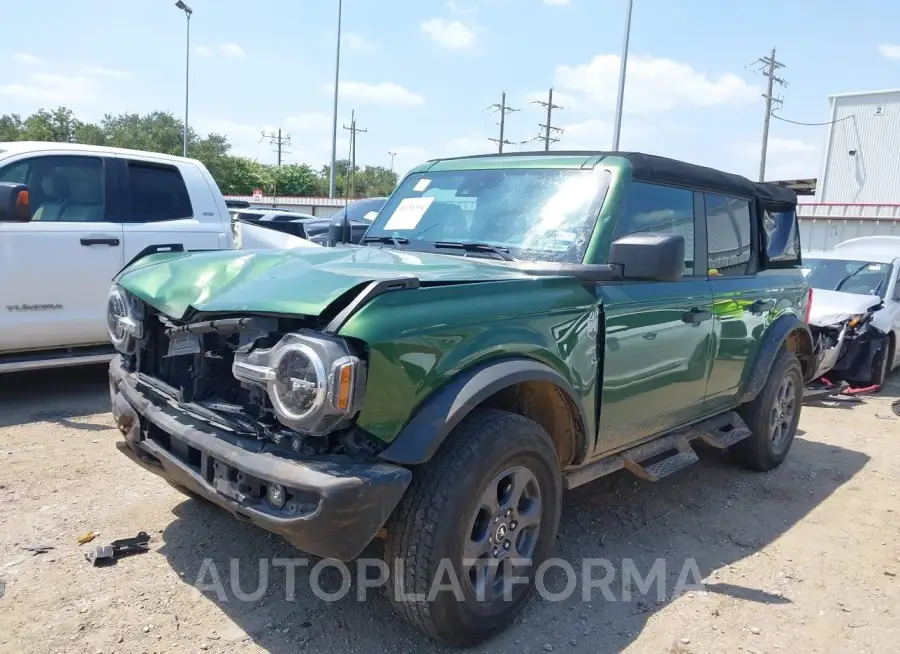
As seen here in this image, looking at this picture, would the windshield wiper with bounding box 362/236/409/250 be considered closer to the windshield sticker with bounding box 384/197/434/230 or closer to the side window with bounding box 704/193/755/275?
the windshield sticker with bounding box 384/197/434/230

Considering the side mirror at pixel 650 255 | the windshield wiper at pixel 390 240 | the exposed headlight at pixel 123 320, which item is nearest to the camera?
the side mirror at pixel 650 255

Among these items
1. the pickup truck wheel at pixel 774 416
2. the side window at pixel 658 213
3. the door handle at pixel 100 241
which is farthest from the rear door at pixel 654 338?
the door handle at pixel 100 241

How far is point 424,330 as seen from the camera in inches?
95.5

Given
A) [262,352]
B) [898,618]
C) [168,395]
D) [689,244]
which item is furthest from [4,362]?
[898,618]

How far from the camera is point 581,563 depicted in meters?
Result: 3.44

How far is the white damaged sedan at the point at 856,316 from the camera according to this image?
24.9 feet

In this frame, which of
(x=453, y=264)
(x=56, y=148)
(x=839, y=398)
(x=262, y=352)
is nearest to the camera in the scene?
(x=262, y=352)

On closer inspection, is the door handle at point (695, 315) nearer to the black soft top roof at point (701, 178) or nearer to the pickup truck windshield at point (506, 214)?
the black soft top roof at point (701, 178)

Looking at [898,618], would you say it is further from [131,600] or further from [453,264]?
[131,600]

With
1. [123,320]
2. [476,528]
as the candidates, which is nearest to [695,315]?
[476,528]

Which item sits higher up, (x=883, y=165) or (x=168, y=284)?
(x=883, y=165)

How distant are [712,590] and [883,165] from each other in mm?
36195

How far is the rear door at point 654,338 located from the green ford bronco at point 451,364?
0.05ft

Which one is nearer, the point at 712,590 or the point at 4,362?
the point at 712,590
